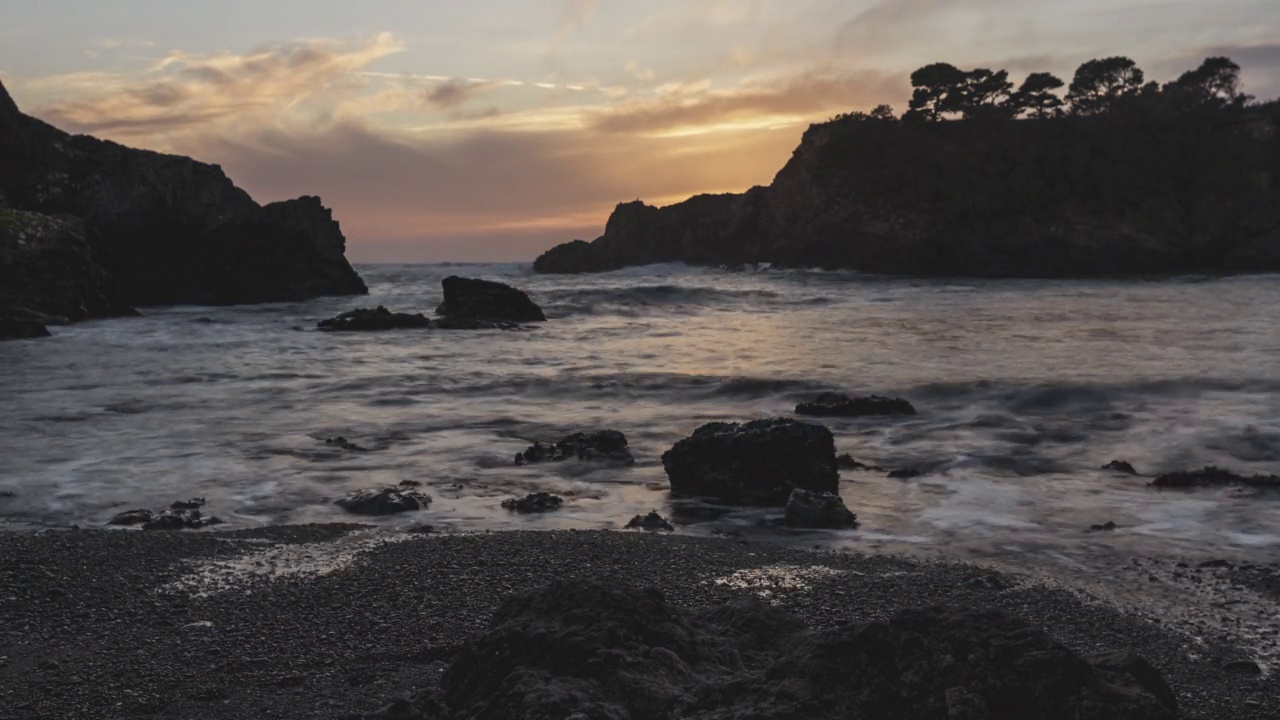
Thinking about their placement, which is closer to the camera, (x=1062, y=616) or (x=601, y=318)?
(x=1062, y=616)

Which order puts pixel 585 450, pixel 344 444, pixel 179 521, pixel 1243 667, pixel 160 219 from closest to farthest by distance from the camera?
pixel 1243 667 → pixel 179 521 → pixel 585 450 → pixel 344 444 → pixel 160 219

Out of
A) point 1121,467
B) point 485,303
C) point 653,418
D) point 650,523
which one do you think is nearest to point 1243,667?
point 650,523

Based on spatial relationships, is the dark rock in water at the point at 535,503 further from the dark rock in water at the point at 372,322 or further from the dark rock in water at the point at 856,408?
the dark rock in water at the point at 372,322

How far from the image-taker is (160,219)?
3238cm

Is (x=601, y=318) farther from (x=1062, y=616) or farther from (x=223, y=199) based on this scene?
(x=1062, y=616)

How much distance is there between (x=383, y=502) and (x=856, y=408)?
242 inches

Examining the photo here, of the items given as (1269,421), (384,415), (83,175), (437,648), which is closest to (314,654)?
(437,648)

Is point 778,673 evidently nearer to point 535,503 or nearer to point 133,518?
point 535,503

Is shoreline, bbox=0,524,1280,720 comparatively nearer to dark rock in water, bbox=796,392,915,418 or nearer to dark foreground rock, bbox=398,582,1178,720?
dark foreground rock, bbox=398,582,1178,720

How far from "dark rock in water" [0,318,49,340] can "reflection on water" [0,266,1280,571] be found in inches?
18.2

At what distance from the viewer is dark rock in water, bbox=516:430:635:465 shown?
28.7 feet

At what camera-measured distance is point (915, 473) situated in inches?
323

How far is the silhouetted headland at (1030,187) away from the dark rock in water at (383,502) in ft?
188

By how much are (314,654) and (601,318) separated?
27697mm
